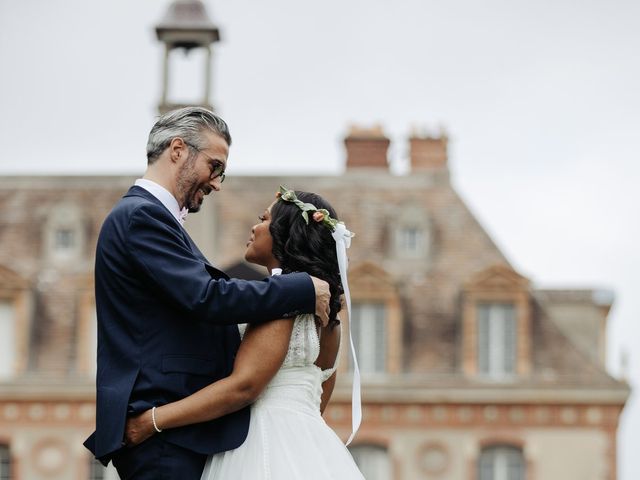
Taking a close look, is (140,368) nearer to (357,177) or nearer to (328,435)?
(328,435)

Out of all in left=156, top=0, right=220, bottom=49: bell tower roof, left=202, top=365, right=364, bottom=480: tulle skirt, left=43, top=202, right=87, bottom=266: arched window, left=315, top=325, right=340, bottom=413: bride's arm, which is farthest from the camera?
left=43, top=202, right=87, bottom=266: arched window

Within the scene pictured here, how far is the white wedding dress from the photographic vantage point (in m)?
6.79

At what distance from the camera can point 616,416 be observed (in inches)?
1280

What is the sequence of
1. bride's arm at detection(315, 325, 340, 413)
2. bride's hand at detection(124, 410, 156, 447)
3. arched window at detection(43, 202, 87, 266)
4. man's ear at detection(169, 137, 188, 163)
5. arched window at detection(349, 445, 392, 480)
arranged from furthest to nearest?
arched window at detection(43, 202, 87, 266)
arched window at detection(349, 445, 392, 480)
bride's arm at detection(315, 325, 340, 413)
man's ear at detection(169, 137, 188, 163)
bride's hand at detection(124, 410, 156, 447)

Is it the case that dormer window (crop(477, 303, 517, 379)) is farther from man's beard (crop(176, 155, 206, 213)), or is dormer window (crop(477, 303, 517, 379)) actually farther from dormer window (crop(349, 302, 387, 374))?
man's beard (crop(176, 155, 206, 213))

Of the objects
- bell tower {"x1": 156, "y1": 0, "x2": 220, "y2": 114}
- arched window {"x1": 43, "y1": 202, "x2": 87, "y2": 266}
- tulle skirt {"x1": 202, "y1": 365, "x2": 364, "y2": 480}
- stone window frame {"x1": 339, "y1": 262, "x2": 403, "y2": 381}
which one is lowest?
tulle skirt {"x1": 202, "y1": 365, "x2": 364, "y2": 480}

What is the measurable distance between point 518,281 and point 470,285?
0.87 metres

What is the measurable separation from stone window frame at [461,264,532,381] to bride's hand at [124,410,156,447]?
86.1ft

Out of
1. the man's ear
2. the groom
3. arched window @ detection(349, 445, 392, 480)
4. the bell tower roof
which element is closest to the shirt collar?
the groom

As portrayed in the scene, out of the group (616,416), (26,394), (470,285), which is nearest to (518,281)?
(470,285)

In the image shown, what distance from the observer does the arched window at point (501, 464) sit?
106 feet

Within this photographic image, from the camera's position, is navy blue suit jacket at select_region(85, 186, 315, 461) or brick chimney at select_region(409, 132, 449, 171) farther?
brick chimney at select_region(409, 132, 449, 171)

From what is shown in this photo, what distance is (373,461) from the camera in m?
32.3

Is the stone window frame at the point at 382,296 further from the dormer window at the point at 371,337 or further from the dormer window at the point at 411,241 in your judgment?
the dormer window at the point at 411,241
